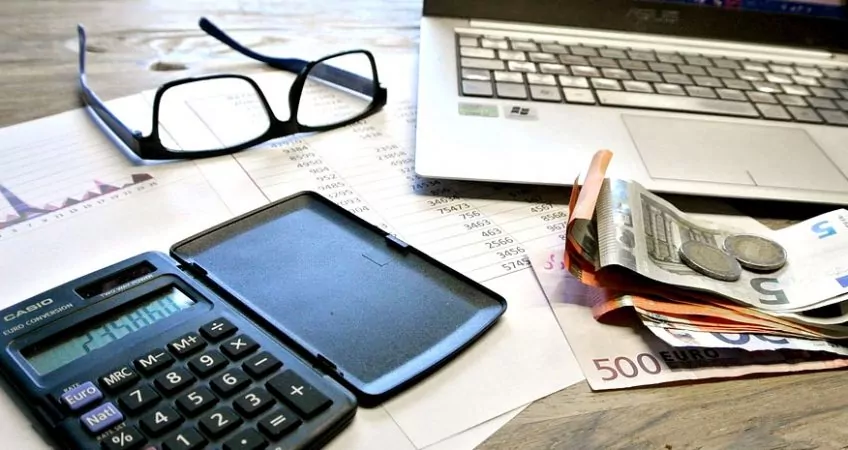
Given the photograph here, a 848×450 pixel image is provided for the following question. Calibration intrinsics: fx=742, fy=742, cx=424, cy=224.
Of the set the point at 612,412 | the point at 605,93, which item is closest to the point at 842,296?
the point at 612,412

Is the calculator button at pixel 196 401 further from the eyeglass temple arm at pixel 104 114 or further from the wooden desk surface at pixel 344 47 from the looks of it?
the eyeglass temple arm at pixel 104 114

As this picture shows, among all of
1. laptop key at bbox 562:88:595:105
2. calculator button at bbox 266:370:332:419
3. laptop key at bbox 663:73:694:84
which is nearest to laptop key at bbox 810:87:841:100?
laptop key at bbox 663:73:694:84

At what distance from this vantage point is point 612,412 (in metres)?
0.35

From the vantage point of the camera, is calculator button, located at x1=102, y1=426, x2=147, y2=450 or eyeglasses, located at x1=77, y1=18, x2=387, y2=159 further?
eyeglasses, located at x1=77, y1=18, x2=387, y2=159

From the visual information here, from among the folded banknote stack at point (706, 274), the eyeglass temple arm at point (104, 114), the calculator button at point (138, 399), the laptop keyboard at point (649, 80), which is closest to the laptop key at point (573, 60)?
the laptop keyboard at point (649, 80)

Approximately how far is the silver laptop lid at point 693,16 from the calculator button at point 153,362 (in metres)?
0.48

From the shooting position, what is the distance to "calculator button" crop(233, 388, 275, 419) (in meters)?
0.32

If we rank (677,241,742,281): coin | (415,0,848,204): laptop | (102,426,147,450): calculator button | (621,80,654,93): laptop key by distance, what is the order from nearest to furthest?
(102,426,147,450): calculator button → (677,241,742,281): coin → (415,0,848,204): laptop → (621,80,654,93): laptop key

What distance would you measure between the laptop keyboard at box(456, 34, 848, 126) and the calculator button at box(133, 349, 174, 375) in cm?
33

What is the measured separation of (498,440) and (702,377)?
12 centimetres

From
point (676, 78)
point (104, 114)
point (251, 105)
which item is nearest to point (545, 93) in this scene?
point (676, 78)

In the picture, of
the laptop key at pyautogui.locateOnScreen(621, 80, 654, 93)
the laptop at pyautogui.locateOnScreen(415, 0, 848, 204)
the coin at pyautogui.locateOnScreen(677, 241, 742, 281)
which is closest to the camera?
the coin at pyautogui.locateOnScreen(677, 241, 742, 281)

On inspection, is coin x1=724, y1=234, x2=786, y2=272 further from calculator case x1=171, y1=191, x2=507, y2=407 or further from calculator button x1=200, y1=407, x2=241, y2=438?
calculator button x1=200, y1=407, x2=241, y2=438

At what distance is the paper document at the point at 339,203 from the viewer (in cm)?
36
